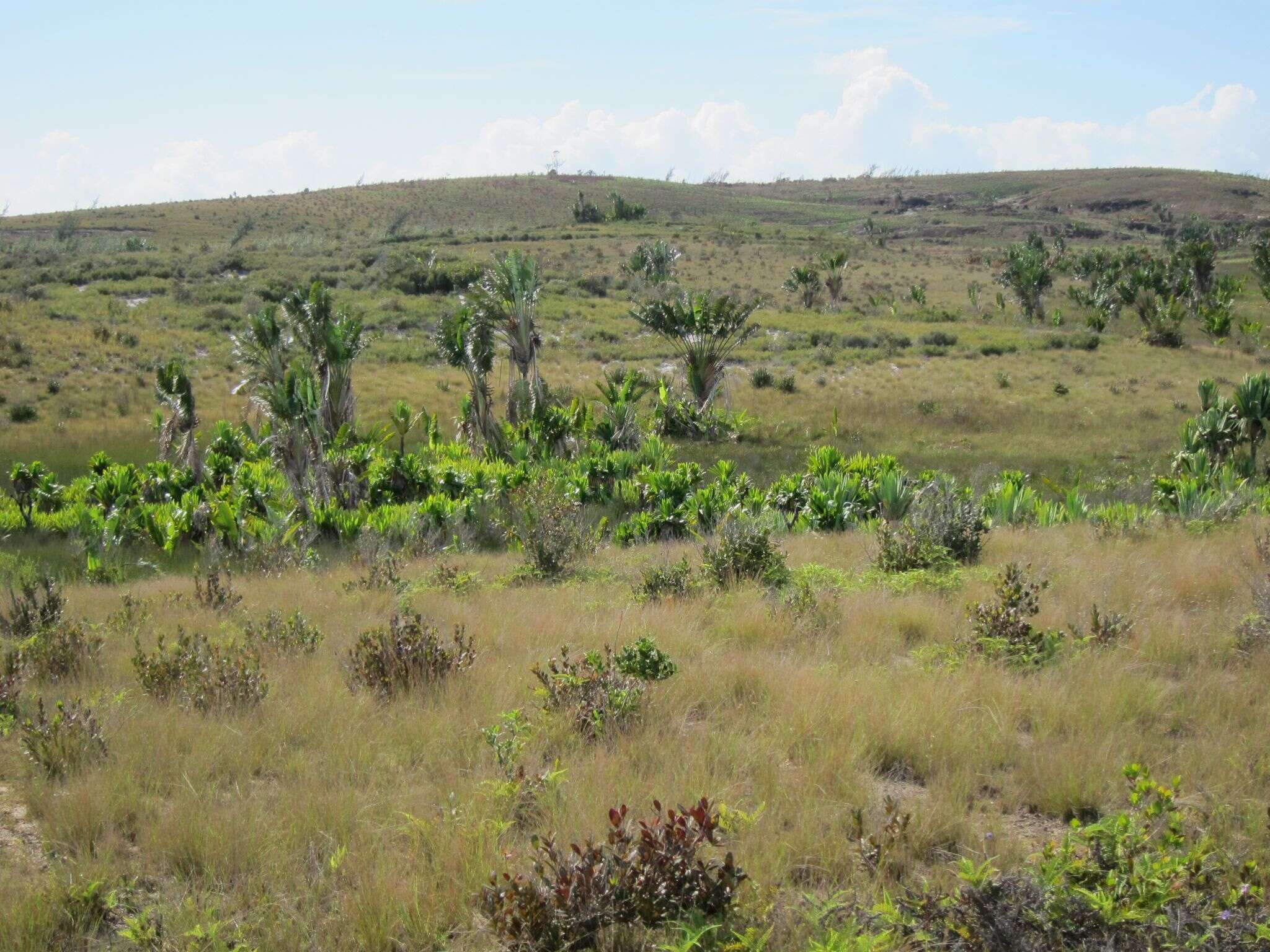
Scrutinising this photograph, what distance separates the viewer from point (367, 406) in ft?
88.7

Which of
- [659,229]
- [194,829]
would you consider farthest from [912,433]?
[659,229]

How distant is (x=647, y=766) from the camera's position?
4.21 m

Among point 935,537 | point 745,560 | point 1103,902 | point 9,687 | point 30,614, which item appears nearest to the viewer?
point 1103,902

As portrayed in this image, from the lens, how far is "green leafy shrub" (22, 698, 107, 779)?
14.4 ft

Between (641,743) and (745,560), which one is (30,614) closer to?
(641,743)

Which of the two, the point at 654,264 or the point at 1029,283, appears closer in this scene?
the point at 1029,283

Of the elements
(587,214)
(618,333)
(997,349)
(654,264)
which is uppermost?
(587,214)

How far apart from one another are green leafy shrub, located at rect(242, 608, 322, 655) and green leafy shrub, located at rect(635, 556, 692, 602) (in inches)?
105

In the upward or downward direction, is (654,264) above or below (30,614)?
above

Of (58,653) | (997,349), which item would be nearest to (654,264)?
(997,349)

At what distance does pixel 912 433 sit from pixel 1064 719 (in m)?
20.0

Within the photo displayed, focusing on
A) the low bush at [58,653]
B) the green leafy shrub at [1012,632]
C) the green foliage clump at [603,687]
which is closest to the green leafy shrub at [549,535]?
the low bush at [58,653]

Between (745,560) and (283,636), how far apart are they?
4.01 meters

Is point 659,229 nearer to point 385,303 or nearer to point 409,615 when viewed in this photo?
point 385,303
